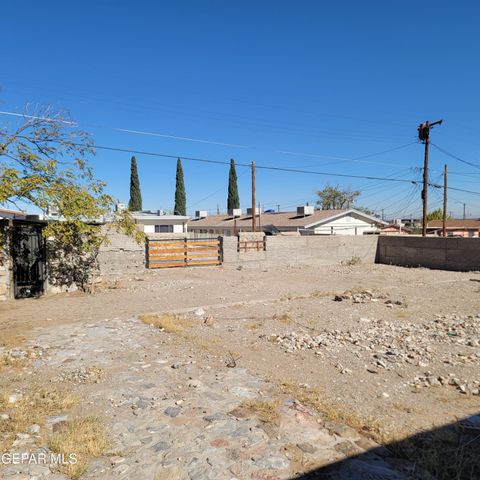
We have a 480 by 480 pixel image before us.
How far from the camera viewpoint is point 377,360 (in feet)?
20.0

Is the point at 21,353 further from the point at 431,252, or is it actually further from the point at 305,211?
the point at 305,211

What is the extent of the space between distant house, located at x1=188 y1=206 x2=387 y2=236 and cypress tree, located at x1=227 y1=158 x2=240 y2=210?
8317 millimetres

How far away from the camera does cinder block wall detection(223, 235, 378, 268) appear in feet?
66.8

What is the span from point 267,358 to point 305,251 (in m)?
16.2

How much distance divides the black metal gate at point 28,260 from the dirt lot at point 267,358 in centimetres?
64

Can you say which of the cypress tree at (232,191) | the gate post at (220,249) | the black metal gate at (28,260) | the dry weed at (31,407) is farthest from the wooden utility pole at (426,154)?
the cypress tree at (232,191)

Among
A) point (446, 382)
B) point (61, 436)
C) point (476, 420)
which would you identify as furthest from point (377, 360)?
point (61, 436)

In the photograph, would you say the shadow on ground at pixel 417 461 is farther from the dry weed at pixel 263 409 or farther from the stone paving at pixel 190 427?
the dry weed at pixel 263 409

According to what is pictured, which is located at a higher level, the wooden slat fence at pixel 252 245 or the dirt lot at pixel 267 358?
the wooden slat fence at pixel 252 245

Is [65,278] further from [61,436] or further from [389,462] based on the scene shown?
[389,462]

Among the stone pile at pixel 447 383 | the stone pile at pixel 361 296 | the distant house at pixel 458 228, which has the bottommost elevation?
the stone pile at pixel 447 383

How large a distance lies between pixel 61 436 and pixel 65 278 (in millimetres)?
10199

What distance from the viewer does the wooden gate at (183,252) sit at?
18109 mm

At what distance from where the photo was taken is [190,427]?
3.95 m
